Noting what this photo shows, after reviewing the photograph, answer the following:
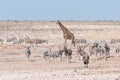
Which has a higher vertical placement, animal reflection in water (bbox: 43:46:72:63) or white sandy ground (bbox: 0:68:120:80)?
white sandy ground (bbox: 0:68:120:80)

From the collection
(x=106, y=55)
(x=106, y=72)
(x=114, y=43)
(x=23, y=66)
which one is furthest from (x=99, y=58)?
(x=114, y=43)

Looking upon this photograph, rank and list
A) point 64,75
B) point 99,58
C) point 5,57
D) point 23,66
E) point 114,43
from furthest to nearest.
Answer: point 114,43 < point 5,57 < point 99,58 < point 23,66 < point 64,75

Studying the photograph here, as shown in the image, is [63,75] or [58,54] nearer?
→ [63,75]

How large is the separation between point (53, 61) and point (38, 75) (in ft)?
27.2

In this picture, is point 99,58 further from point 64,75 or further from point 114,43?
point 114,43

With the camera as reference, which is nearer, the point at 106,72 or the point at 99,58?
the point at 106,72

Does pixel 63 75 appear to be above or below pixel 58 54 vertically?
above

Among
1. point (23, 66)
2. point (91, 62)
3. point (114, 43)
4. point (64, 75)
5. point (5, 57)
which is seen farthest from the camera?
point (114, 43)

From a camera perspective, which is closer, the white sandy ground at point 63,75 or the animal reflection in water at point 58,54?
the white sandy ground at point 63,75

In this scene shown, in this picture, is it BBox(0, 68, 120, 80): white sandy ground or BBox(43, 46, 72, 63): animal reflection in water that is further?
BBox(43, 46, 72, 63): animal reflection in water

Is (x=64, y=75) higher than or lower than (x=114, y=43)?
higher

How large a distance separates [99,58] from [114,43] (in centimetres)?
1995

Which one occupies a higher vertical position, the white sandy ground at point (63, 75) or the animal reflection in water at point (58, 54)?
the white sandy ground at point (63, 75)

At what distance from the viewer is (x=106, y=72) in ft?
81.5
